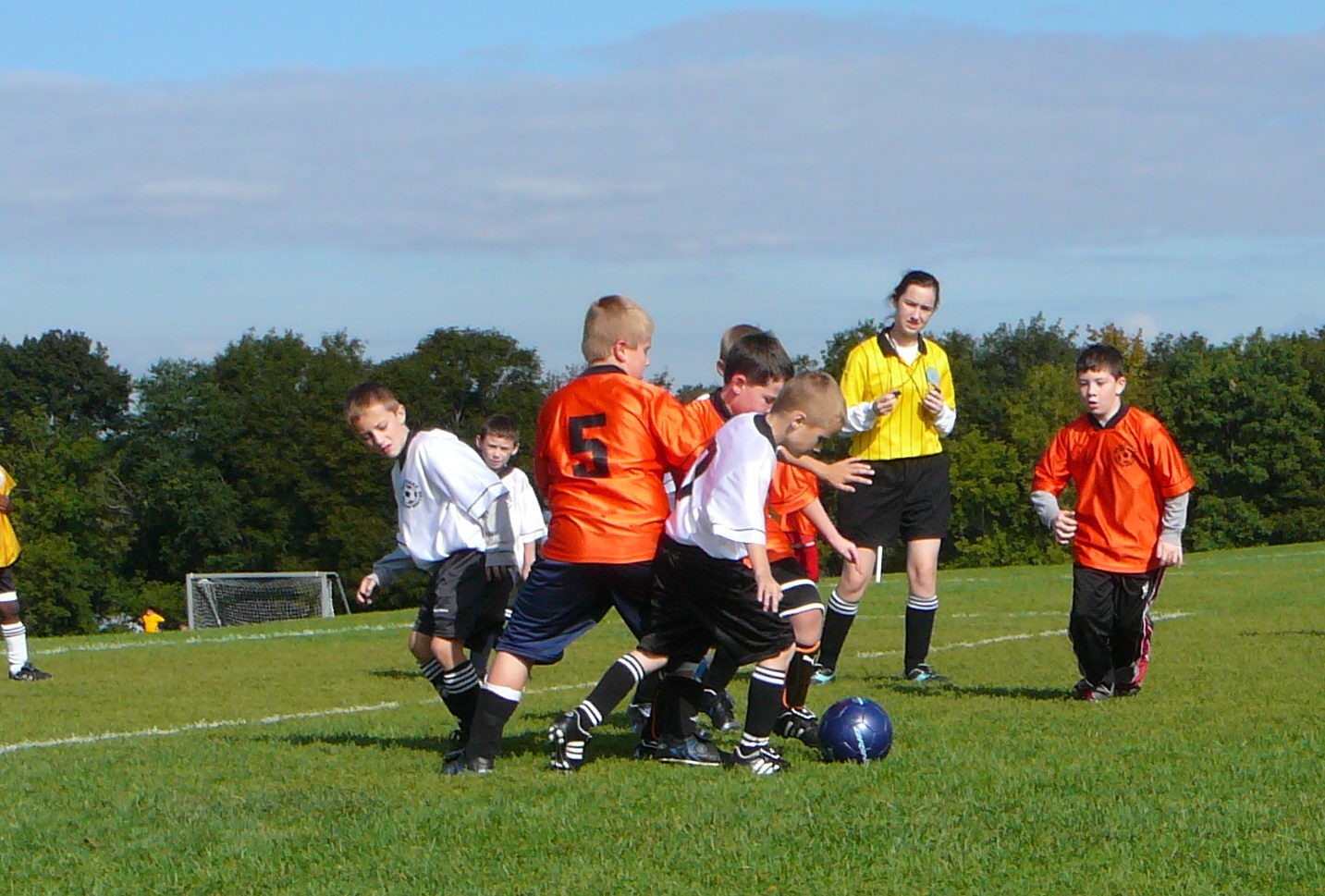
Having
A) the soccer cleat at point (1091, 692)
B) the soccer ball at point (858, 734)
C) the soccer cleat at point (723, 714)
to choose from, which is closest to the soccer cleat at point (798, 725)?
the soccer cleat at point (723, 714)

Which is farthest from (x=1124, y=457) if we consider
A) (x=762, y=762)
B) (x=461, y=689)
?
(x=461, y=689)

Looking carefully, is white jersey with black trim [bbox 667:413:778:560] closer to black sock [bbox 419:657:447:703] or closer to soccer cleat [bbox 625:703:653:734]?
black sock [bbox 419:657:447:703]

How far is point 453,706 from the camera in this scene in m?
7.13

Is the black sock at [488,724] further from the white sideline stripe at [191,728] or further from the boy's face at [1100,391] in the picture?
the boy's face at [1100,391]

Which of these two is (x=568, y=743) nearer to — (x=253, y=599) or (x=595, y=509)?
(x=595, y=509)

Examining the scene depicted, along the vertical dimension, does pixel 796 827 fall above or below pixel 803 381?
below

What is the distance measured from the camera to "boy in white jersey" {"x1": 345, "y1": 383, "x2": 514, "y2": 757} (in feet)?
22.6

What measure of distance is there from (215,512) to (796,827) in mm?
61787

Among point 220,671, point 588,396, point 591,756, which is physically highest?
point 588,396

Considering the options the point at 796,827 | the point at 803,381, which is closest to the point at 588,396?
the point at 803,381

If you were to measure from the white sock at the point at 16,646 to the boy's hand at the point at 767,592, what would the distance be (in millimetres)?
8269

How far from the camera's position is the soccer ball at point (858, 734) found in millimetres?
6273

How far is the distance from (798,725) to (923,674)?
257 cm

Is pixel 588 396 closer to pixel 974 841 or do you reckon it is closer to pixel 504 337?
pixel 974 841
